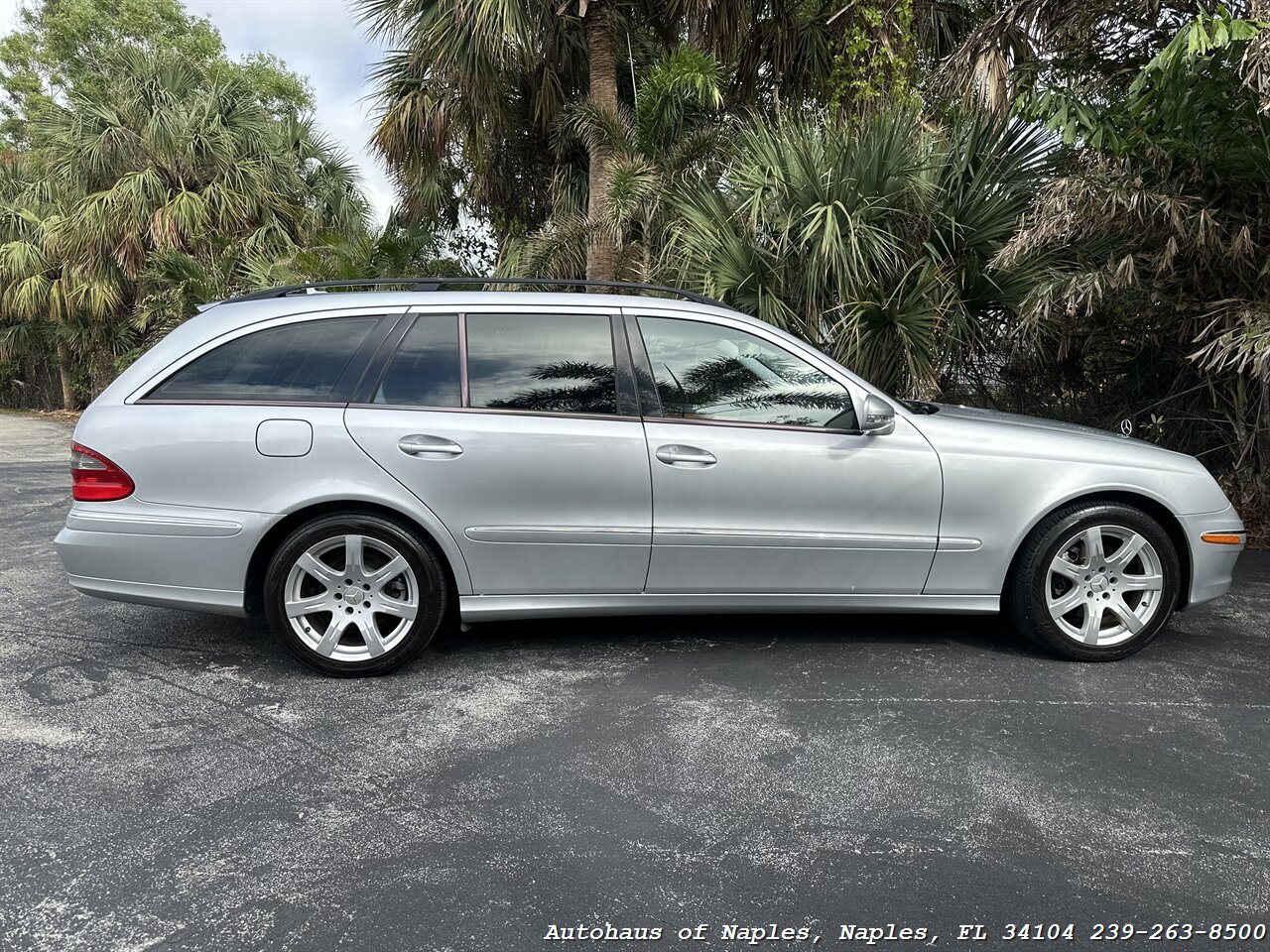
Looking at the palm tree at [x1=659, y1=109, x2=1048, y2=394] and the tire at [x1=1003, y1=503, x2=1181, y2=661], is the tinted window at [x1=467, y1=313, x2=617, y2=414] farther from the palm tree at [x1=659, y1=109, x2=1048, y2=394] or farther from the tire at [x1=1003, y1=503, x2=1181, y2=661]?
the palm tree at [x1=659, y1=109, x2=1048, y2=394]

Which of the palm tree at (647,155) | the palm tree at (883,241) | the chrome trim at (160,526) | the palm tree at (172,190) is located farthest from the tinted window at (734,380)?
the palm tree at (172,190)

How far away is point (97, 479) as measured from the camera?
4207 mm

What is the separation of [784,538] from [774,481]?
0.83ft

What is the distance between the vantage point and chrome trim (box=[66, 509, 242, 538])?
4152mm

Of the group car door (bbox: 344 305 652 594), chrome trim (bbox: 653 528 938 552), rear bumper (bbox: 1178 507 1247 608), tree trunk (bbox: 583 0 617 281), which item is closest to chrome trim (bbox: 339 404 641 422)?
car door (bbox: 344 305 652 594)

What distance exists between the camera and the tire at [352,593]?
4.17 meters

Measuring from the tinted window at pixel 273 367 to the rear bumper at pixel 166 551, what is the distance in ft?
1.70

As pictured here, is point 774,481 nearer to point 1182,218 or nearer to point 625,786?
point 625,786

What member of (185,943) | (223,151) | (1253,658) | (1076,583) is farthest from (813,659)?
(223,151)

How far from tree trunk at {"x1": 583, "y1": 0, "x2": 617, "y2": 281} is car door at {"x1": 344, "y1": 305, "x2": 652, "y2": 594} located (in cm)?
661

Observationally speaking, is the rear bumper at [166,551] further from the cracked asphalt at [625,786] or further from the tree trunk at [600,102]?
the tree trunk at [600,102]

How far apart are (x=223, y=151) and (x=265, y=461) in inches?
576

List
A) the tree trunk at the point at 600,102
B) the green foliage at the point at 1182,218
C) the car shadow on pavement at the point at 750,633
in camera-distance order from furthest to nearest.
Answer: the tree trunk at the point at 600,102 → the green foliage at the point at 1182,218 → the car shadow on pavement at the point at 750,633

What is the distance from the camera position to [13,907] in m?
2.59
